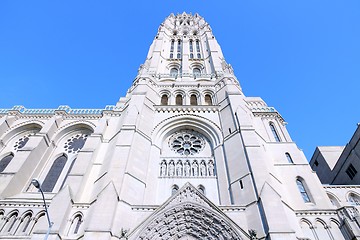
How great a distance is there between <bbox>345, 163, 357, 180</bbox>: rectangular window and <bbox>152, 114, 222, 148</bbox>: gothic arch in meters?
10.9

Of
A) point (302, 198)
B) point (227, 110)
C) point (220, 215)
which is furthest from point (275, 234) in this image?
point (227, 110)

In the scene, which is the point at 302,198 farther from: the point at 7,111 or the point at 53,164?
the point at 7,111

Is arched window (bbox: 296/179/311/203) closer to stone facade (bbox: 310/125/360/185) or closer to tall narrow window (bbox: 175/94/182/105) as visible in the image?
stone facade (bbox: 310/125/360/185)

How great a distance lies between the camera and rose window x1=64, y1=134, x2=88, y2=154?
18973 millimetres

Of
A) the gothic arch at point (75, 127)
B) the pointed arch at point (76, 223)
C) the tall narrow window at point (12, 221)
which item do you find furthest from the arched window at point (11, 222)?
the gothic arch at point (75, 127)

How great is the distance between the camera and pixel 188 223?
38.8 feet

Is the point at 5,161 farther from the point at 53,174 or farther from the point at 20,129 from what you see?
the point at 53,174

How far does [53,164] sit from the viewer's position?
705 inches

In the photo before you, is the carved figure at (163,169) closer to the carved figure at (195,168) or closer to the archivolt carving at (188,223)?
the carved figure at (195,168)

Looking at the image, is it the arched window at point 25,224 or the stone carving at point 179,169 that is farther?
the stone carving at point 179,169

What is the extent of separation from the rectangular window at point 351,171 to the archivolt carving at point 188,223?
13.7 meters

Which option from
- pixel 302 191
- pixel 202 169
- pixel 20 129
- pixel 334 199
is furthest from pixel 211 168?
pixel 20 129

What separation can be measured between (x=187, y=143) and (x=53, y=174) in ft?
29.3

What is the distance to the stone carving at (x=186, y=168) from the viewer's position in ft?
50.1
